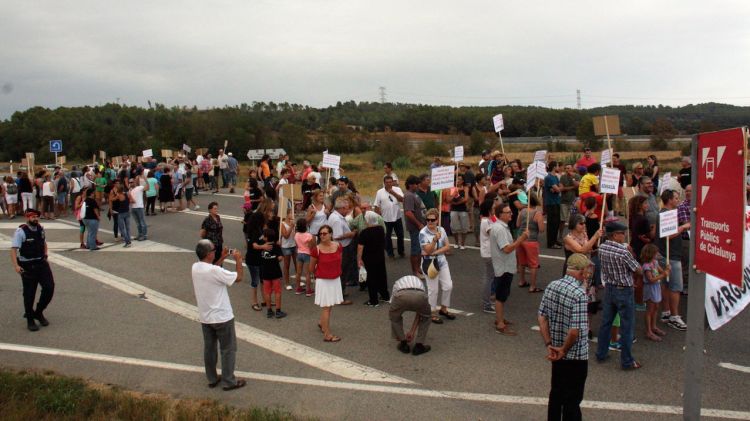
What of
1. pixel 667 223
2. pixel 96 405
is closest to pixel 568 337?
pixel 667 223

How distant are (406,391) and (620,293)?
2825mm

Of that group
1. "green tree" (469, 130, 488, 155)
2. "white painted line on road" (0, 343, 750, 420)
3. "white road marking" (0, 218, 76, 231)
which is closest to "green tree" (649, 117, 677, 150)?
"green tree" (469, 130, 488, 155)

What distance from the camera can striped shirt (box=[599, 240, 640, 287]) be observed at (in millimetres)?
7391

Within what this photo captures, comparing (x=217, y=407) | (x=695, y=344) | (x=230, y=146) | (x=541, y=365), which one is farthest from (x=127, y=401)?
(x=230, y=146)

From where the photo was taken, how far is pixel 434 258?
29.5 feet

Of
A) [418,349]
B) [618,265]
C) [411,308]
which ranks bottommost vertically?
[418,349]

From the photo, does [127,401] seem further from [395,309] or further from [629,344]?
[629,344]

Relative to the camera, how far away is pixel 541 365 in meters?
7.70

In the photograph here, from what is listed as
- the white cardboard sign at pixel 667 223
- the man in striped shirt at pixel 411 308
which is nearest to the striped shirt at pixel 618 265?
the white cardboard sign at pixel 667 223

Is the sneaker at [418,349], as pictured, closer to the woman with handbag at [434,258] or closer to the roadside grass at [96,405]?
the woman with handbag at [434,258]

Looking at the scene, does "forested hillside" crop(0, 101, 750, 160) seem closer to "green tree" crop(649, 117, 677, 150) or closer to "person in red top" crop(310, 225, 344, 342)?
"green tree" crop(649, 117, 677, 150)

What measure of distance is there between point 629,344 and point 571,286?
2.23m

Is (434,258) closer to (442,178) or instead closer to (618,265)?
(618,265)

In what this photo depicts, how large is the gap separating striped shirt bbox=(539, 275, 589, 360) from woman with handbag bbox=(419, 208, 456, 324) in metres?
3.18
